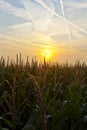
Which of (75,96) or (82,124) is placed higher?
(75,96)

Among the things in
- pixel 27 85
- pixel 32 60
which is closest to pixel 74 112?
pixel 27 85

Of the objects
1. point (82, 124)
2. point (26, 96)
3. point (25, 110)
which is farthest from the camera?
point (26, 96)

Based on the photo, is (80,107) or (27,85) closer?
(80,107)

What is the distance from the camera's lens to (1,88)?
565cm

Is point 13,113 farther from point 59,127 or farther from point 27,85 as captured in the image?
point 27,85

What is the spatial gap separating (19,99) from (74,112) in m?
1.18

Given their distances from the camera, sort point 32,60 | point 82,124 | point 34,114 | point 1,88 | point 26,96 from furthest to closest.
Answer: point 32,60, point 1,88, point 26,96, point 82,124, point 34,114

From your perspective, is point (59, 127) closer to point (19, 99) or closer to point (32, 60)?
point (19, 99)

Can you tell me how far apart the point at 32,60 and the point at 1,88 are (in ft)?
12.7

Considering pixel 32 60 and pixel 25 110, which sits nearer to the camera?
pixel 25 110

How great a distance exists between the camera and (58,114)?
347 centimetres

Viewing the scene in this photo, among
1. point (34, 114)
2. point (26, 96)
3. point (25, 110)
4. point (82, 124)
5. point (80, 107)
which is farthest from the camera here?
point (26, 96)

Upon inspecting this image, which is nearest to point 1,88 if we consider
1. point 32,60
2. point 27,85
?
point 27,85

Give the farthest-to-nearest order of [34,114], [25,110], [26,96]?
1. [26,96]
2. [25,110]
3. [34,114]
